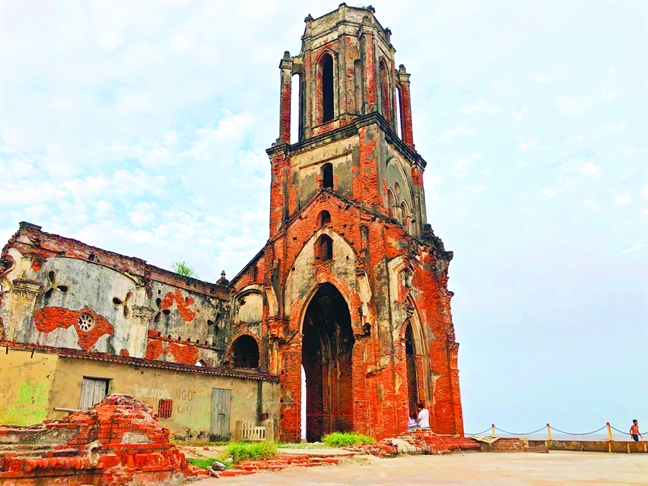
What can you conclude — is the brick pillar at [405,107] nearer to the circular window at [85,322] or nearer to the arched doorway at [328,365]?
the arched doorway at [328,365]

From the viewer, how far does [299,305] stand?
21875 millimetres

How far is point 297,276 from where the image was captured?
73.8ft

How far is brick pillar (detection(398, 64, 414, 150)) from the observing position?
1092 inches

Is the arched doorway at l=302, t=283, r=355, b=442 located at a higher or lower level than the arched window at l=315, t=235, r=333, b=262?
lower

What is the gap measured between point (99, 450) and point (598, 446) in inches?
751

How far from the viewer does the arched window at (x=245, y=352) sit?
2342 centimetres

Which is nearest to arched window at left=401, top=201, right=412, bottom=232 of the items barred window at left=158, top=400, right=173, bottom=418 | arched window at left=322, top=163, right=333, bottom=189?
arched window at left=322, top=163, right=333, bottom=189

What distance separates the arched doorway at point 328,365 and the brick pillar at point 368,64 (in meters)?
8.53

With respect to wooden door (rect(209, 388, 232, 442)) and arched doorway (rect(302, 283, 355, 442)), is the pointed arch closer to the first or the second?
arched doorway (rect(302, 283, 355, 442))

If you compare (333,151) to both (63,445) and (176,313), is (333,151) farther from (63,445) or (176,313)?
(63,445)

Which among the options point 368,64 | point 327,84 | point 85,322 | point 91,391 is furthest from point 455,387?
point 327,84

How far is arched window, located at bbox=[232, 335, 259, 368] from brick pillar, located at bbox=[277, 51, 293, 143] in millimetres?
9413

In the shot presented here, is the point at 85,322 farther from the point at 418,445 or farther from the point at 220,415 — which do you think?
the point at 418,445

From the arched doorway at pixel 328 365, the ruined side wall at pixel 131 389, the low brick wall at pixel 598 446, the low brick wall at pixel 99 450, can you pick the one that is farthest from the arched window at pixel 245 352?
the low brick wall at pixel 99 450
